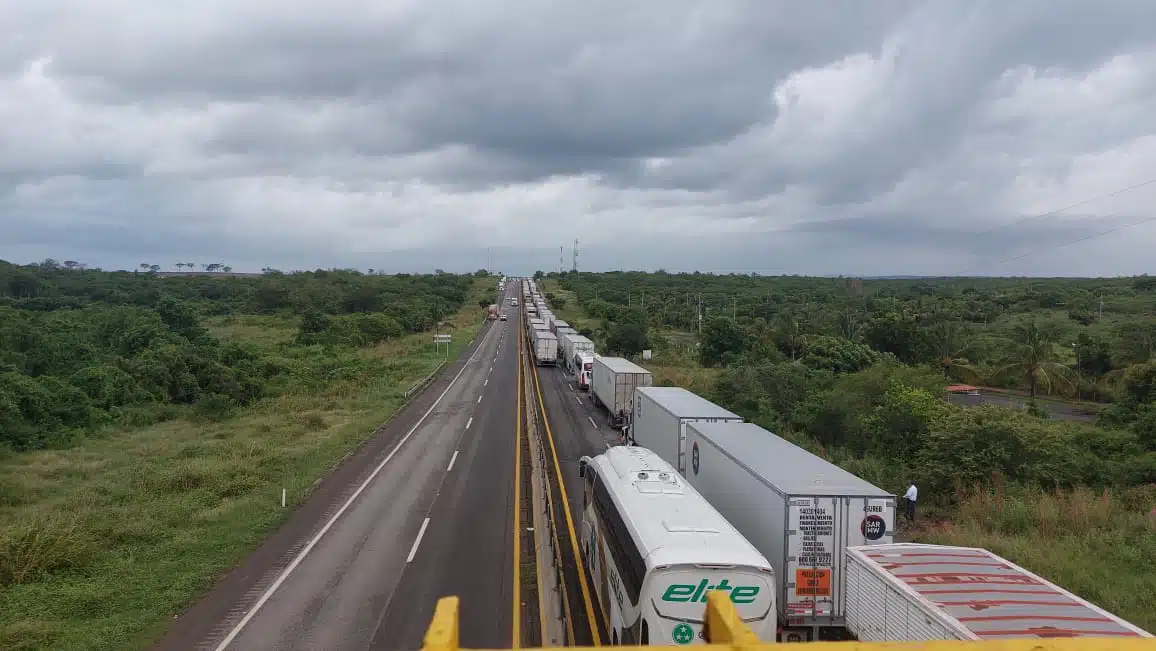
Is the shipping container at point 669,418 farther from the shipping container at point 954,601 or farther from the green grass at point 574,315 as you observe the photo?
the green grass at point 574,315

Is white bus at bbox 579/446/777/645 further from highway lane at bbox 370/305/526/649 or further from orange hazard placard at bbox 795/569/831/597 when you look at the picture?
highway lane at bbox 370/305/526/649

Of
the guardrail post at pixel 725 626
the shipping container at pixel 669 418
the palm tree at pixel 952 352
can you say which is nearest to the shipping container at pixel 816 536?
the shipping container at pixel 669 418

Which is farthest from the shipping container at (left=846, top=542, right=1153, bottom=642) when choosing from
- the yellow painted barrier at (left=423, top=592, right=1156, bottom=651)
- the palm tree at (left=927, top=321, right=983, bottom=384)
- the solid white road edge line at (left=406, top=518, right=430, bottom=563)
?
the palm tree at (left=927, top=321, right=983, bottom=384)

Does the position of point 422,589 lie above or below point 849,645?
below

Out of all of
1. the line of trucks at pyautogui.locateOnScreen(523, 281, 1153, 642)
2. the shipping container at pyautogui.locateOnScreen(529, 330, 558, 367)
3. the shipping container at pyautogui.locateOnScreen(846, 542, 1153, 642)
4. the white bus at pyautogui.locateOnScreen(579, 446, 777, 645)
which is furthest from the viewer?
the shipping container at pyautogui.locateOnScreen(529, 330, 558, 367)

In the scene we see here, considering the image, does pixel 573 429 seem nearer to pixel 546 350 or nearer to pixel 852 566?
pixel 852 566

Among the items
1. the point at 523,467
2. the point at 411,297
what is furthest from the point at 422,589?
the point at 411,297

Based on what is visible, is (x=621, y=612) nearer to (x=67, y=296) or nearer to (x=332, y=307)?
(x=332, y=307)
